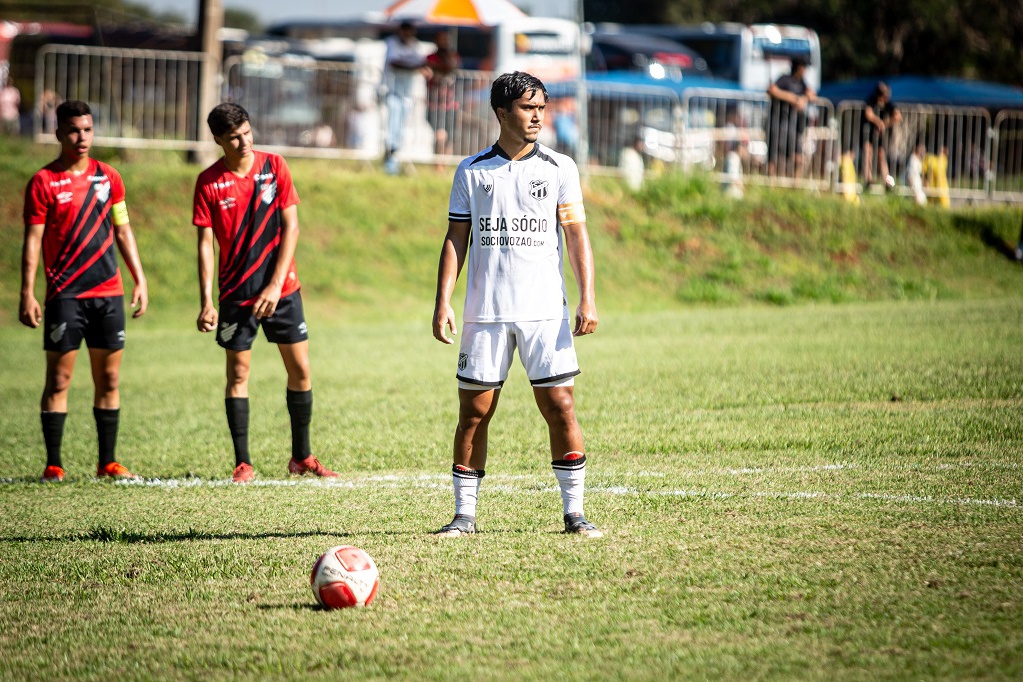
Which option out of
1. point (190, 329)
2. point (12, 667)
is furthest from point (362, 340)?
point (12, 667)

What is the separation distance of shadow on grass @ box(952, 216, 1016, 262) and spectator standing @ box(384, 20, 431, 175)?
10.4 metres

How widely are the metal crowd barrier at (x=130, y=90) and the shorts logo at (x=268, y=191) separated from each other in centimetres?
1317

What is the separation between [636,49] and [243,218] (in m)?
26.3

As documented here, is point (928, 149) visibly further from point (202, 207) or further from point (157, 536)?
point (157, 536)

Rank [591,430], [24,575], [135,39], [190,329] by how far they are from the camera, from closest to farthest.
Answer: [24,575], [591,430], [190,329], [135,39]

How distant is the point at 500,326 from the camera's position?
5.59 m

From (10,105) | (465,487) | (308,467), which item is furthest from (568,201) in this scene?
(10,105)

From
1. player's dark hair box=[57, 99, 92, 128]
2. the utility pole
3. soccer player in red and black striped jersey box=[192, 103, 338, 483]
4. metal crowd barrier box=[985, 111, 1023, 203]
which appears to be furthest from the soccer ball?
metal crowd barrier box=[985, 111, 1023, 203]

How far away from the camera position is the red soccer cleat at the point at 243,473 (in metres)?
7.72

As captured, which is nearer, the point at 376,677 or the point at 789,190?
the point at 376,677

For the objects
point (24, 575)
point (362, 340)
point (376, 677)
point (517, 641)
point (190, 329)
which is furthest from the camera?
point (190, 329)

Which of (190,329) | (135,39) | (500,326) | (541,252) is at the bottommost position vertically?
(190,329)

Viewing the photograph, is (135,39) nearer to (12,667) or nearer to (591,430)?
(591,430)

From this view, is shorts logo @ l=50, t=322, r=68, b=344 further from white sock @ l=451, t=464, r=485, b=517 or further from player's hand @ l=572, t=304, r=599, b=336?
player's hand @ l=572, t=304, r=599, b=336
